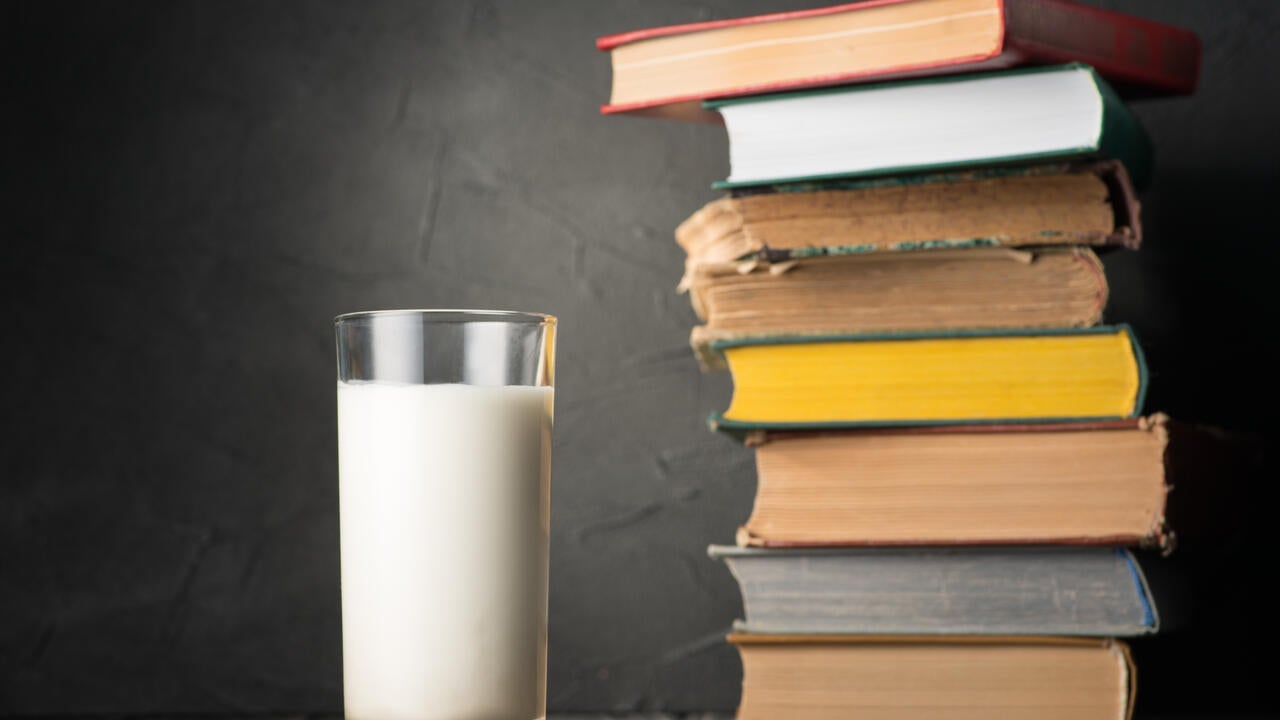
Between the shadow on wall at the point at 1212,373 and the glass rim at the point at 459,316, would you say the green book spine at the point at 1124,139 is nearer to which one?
the shadow on wall at the point at 1212,373

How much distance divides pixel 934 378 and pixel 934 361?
0.01 metres

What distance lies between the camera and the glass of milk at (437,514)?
0.60 metres

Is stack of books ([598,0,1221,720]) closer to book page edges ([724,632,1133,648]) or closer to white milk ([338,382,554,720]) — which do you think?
book page edges ([724,632,1133,648])

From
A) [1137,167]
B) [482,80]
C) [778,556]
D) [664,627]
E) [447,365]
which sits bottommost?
[664,627]

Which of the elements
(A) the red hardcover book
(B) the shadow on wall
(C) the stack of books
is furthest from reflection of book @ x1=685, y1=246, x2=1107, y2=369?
(B) the shadow on wall

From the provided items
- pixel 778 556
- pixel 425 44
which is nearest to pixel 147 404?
pixel 425 44

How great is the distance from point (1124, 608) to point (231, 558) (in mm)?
682

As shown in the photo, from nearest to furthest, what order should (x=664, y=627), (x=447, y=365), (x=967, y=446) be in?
(x=447, y=365), (x=967, y=446), (x=664, y=627)

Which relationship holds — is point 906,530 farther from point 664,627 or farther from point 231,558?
point 231,558

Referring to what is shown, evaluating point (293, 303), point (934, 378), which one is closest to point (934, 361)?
point (934, 378)

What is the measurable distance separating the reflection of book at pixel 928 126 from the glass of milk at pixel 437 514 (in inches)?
8.5

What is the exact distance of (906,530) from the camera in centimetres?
71

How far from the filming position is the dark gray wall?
0.95 meters

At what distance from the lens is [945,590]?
2.29 feet
